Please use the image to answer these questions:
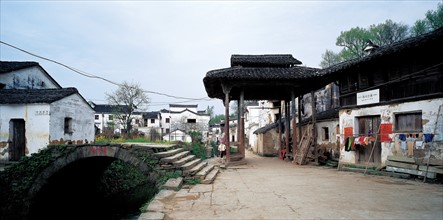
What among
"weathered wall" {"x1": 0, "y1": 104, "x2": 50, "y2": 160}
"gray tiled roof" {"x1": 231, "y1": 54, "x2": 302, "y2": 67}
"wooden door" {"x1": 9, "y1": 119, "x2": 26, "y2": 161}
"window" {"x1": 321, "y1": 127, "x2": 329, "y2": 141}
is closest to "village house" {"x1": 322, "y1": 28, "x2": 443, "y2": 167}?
"gray tiled roof" {"x1": 231, "y1": 54, "x2": 302, "y2": 67}

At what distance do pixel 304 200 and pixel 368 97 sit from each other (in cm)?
747

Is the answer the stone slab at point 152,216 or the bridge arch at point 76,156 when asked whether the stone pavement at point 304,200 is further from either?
the bridge arch at point 76,156

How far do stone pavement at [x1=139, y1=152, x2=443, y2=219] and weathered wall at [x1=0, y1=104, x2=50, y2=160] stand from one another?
11.0 m

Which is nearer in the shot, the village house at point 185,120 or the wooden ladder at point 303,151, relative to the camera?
the wooden ladder at point 303,151

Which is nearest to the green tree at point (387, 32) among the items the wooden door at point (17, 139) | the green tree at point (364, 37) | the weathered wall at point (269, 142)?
the green tree at point (364, 37)

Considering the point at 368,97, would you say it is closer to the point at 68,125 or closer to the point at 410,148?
the point at 410,148

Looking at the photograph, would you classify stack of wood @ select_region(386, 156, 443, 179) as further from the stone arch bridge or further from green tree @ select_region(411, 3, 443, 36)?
green tree @ select_region(411, 3, 443, 36)

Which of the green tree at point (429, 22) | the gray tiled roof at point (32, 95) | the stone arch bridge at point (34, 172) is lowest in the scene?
the stone arch bridge at point (34, 172)

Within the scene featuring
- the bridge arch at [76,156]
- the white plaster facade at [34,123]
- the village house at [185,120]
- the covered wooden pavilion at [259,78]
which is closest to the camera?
the bridge arch at [76,156]

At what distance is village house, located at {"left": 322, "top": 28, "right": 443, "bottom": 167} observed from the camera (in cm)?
891

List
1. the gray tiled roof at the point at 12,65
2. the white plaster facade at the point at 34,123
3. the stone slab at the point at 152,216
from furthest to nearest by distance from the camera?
the gray tiled roof at the point at 12,65
the white plaster facade at the point at 34,123
the stone slab at the point at 152,216

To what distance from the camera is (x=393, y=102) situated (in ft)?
33.9

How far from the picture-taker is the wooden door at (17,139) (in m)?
14.6

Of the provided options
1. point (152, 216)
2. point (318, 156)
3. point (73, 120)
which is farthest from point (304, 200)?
point (73, 120)
